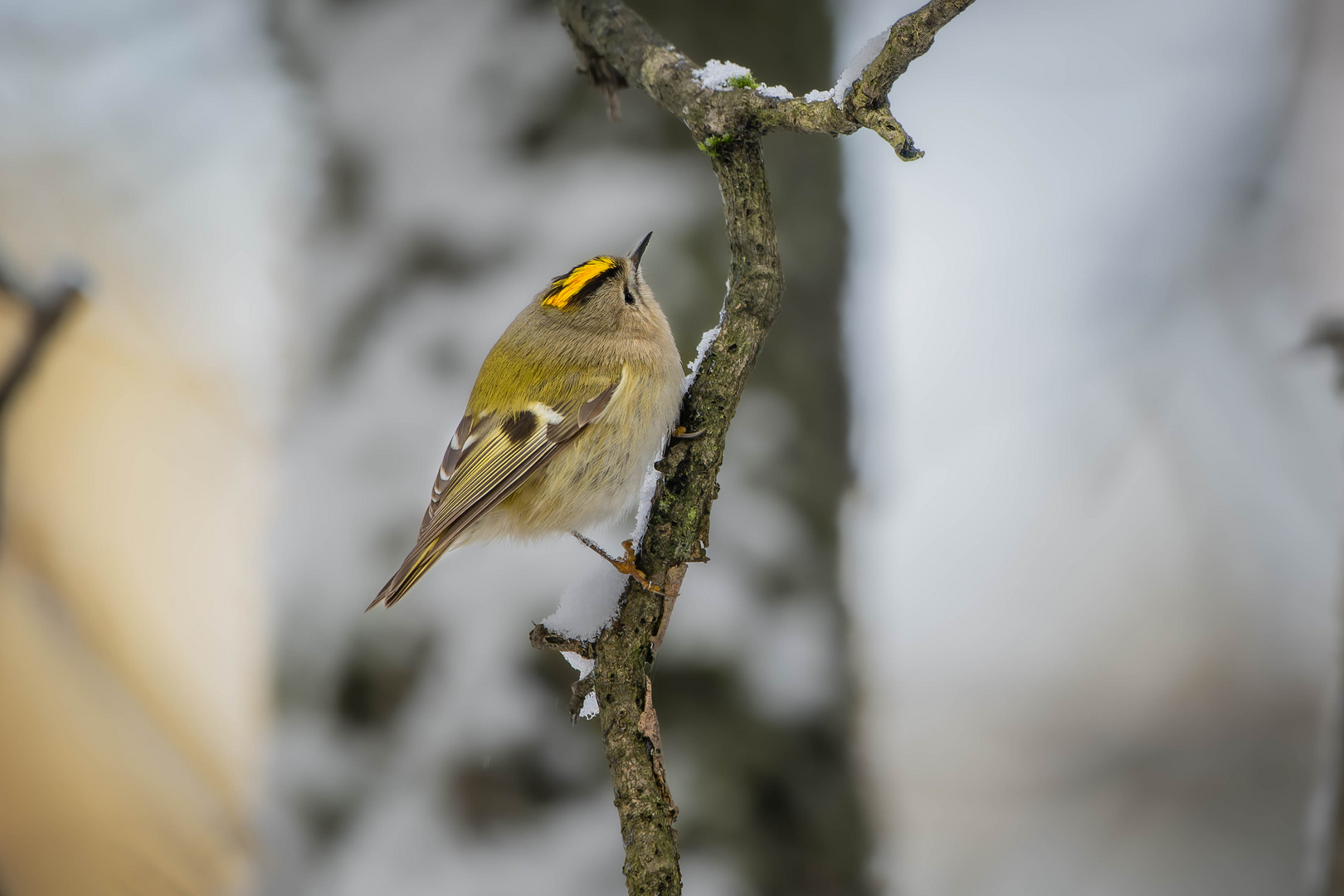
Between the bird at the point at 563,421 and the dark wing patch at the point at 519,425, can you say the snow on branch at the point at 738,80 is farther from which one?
the dark wing patch at the point at 519,425

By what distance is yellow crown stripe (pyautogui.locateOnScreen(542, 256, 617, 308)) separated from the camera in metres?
1.36

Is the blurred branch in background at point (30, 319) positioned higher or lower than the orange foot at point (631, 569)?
higher

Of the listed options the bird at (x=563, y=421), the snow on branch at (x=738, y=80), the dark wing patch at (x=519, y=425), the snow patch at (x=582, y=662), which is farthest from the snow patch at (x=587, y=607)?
the snow on branch at (x=738, y=80)

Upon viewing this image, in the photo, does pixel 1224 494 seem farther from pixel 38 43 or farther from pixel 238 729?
pixel 38 43

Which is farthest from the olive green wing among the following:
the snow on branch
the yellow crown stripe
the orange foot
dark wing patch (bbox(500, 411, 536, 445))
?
the snow on branch

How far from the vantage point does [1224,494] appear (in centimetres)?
211

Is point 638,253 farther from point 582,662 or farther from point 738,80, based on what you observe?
point 582,662

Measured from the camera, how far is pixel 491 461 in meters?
1.29

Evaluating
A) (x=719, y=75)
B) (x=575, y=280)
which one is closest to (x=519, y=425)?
(x=575, y=280)

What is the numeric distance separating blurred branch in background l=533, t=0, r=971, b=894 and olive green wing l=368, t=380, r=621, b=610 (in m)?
0.32

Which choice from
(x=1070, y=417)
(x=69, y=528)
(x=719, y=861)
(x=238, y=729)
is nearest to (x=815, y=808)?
(x=719, y=861)

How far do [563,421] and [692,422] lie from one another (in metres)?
0.35

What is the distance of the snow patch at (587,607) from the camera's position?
35.5 inches

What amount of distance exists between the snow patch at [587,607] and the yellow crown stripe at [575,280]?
0.58 meters
